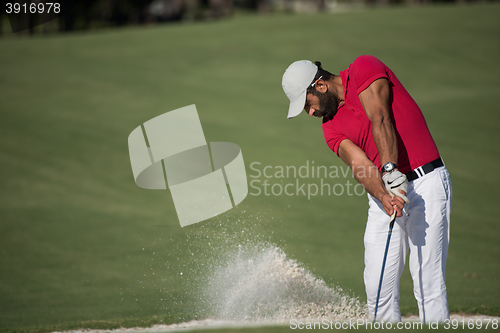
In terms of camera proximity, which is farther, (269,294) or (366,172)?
(269,294)

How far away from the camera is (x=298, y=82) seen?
3.50 meters

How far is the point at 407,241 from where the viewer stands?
12.0 ft

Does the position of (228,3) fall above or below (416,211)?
below

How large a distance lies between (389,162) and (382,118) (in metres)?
0.31

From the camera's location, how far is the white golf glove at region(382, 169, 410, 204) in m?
3.20

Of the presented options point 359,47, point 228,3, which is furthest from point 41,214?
point 228,3

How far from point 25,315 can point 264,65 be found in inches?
557

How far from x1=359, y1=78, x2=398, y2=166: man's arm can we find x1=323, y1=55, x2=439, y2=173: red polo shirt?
0.06m

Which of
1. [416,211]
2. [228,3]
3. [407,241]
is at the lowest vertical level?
[228,3]

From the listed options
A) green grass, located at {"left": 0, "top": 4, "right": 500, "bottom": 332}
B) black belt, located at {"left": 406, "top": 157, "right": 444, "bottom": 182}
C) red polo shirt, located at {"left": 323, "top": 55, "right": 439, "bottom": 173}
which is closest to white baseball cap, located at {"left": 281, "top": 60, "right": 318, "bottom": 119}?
red polo shirt, located at {"left": 323, "top": 55, "right": 439, "bottom": 173}

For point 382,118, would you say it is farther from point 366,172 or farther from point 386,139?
point 366,172

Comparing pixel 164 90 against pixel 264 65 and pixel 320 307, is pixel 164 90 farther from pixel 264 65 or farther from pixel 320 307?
pixel 320 307

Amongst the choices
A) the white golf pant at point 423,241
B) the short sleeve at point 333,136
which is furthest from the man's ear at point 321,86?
the white golf pant at point 423,241

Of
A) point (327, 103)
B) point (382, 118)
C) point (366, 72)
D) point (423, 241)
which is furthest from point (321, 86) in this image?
point (423, 241)
